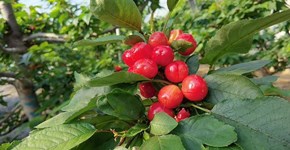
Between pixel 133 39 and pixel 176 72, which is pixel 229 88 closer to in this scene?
pixel 176 72

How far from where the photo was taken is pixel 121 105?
487mm

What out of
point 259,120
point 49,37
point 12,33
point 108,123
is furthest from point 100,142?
point 12,33

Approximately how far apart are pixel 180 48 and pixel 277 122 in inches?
8.2

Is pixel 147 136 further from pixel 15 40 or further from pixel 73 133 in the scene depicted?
pixel 15 40

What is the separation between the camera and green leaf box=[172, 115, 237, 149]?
42cm

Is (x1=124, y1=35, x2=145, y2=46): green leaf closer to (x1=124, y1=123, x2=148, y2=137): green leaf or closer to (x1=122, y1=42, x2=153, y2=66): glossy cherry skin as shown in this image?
(x1=122, y1=42, x2=153, y2=66): glossy cherry skin

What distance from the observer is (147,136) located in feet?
1.56

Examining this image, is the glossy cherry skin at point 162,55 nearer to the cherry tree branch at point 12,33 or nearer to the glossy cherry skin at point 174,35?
the glossy cherry skin at point 174,35

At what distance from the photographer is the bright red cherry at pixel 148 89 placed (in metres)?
0.55

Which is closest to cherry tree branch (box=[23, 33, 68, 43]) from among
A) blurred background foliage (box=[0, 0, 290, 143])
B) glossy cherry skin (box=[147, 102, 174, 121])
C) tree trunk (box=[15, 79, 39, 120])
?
blurred background foliage (box=[0, 0, 290, 143])

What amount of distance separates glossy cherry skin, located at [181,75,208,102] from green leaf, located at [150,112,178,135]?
0.19 feet

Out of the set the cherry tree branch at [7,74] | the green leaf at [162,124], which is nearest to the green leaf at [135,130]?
the green leaf at [162,124]

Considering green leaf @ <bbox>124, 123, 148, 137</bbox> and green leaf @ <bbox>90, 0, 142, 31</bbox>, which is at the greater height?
green leaf @ <bbox>90, 0, 142, 31</bbox>

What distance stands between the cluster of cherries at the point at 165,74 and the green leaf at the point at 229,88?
19mm
